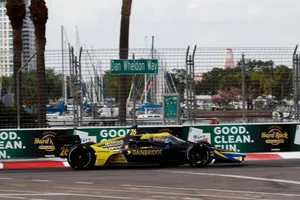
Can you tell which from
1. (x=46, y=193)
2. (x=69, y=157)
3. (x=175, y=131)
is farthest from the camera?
(x=175, y=131)

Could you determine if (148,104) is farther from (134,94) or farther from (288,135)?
(288,135)

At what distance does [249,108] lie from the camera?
1955 cm

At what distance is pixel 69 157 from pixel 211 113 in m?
A: 5.49

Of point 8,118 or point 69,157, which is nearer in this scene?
point 69,157

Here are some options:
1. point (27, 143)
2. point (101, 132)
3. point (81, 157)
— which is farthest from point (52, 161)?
point (81, 157)

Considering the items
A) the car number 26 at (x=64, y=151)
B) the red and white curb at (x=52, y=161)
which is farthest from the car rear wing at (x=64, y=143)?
the red and white curb at (x=52, y=161)

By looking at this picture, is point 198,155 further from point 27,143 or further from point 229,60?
point 27,143

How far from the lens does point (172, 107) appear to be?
2067 centimetres

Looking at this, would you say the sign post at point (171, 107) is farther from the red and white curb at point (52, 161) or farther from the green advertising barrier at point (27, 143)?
the green advertising barrier at point (27, 143)

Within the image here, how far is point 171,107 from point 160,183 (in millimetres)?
8017

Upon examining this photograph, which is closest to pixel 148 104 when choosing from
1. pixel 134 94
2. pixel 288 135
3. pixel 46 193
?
pixel 134 94

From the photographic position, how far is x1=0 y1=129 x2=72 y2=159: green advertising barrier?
1891 centimetres

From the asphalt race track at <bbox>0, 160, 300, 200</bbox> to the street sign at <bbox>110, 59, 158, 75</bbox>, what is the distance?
168 inches

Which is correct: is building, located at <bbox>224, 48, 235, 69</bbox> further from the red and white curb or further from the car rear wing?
the car rear wing
